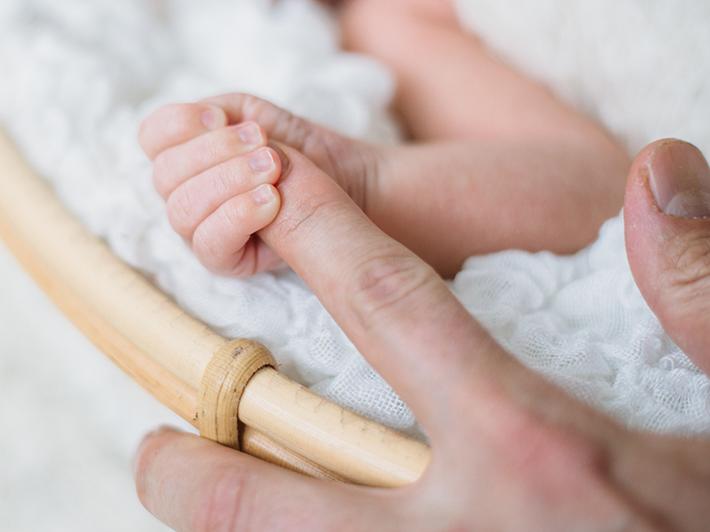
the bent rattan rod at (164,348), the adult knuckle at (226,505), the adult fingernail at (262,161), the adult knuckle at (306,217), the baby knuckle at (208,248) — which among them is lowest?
the adult knuckle at (226,505)

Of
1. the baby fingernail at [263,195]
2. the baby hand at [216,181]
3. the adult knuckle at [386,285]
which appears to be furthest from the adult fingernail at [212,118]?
the adult knuckle at [386,285]

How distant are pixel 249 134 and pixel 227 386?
0.59ft

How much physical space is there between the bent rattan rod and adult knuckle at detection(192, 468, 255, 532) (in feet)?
0.11

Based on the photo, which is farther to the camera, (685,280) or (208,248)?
(208,248)

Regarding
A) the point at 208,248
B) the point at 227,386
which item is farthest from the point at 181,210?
the point at 227,386

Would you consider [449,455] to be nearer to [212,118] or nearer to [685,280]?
[685,280]

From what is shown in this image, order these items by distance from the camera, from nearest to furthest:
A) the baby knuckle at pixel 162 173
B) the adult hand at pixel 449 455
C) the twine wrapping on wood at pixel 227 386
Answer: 1. the adult hand at pixel 449 455
2. the twine wrapping on wood at pixel 227 386
3. the baby knuckle at pixel 162 173

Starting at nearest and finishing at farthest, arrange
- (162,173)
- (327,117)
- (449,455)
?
(449,455)
(162,173)
(327,117)

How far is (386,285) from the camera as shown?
0.39 metres

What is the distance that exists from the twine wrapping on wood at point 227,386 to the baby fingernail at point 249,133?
143 mm

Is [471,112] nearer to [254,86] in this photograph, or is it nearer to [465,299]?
[254,86]

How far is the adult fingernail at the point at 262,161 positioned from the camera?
0.50 m

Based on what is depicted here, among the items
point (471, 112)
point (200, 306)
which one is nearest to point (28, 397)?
point (200, 306)

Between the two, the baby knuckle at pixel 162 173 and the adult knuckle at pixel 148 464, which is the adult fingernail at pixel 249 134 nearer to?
the baby knuckle at pixel 162 173
